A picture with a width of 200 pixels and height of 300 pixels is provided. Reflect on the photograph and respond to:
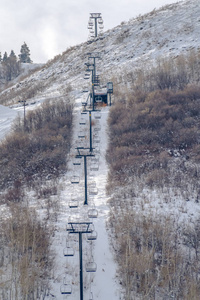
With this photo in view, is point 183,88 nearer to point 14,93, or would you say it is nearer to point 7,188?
point 7,188

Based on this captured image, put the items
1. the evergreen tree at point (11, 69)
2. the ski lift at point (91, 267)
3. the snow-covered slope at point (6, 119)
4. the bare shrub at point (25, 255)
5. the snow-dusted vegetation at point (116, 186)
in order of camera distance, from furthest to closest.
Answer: the evergreen tree at point (11, 69), the snow-covered slope at point (6, 119), the snow-dusted vegetation at point (116, 186), the ski lift at point (91, 267), the bare shrub at point (25, 255)

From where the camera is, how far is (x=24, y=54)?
76750 millimetres

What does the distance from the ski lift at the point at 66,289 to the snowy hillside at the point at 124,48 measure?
23.0 m

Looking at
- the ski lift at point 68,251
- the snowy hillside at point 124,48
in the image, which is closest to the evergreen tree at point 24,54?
the snowy hillside at point 124,48

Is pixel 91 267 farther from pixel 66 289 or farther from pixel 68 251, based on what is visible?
pixel 68 251

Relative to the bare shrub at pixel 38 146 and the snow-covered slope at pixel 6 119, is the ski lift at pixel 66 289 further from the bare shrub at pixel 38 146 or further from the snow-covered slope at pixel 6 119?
the snow-covered slope at pixel 6 119

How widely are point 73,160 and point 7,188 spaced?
170 inches

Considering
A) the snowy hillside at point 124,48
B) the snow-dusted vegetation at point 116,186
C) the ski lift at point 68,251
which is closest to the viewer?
the snow-dusted vegetation at point 116,186

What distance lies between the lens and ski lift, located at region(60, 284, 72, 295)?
31.9 ft

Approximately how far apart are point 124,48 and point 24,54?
43068 millimetres

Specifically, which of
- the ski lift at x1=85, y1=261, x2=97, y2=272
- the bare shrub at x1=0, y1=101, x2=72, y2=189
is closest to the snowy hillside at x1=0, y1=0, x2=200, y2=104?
the bare shrub at x1=0, y1=101, x2=72, y2=189

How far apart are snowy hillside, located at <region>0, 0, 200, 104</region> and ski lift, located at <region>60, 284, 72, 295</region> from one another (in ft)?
75.4

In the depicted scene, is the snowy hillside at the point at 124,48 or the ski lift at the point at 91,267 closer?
the ski lift at the point at 91,267

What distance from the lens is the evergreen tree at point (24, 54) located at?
76500 millimetres
